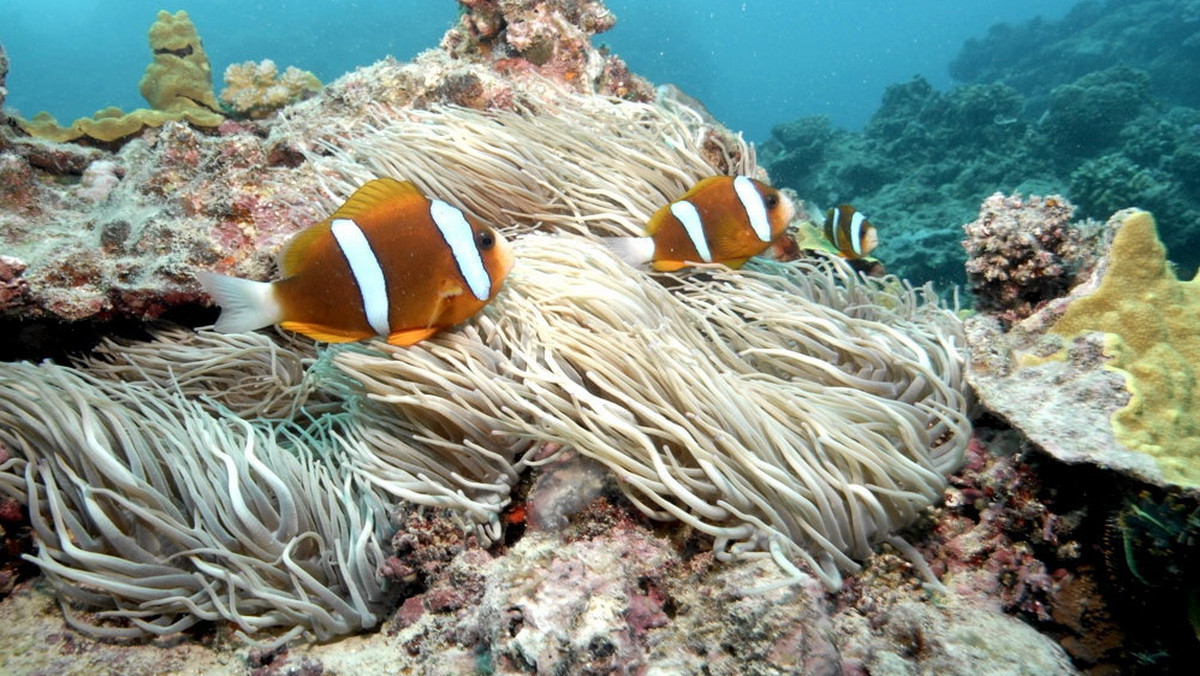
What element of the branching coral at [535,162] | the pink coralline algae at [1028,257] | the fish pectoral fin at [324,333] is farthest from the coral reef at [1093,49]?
the fish pectoral fin at [324,333]

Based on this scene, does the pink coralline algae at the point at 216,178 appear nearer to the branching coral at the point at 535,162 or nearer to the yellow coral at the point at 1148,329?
the branching coral at the point at 535,162

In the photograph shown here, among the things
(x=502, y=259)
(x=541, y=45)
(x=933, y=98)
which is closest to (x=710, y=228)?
(x=502, y=259)

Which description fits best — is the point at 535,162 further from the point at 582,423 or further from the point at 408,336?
the point at 582,423

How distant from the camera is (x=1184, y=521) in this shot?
5.26 feet

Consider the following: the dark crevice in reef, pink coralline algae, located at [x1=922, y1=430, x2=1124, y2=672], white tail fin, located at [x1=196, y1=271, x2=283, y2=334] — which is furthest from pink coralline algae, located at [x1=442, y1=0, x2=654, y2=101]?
pink coralline algae, located at [x1=922, y1=430, x2=1124, y2=672]

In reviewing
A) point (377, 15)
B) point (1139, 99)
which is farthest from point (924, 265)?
point (377, 15)

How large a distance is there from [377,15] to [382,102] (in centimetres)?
7590

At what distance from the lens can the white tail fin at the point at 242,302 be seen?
194 centimetres

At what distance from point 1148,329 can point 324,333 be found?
9.20ft

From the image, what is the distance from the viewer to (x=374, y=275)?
2.00 m

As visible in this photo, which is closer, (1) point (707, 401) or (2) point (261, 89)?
(1) point (707, 401)

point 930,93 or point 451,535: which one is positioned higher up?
point 930,93

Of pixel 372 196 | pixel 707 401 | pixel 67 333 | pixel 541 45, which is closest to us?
pixel 707 401

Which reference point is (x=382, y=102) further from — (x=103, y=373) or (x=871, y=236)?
(x=871, y=236)
